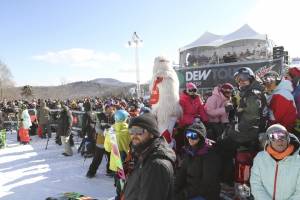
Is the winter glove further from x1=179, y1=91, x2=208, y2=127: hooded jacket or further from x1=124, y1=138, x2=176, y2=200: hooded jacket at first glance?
x1=124, y1=138, x2=176, y2=200: hooded jacket

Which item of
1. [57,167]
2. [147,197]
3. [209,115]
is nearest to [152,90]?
[209,115]

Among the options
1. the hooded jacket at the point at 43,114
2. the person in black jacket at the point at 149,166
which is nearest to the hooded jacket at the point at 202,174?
the person in black jacket at the point at 149,166

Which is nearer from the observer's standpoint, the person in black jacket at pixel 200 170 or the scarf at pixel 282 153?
the scarf at pixel 282 153

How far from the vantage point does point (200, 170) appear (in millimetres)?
4316

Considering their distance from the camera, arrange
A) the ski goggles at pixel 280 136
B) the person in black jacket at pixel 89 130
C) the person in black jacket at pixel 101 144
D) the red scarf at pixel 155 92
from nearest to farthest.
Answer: the ski goggles at pixel 280 136 → the red scarf at pixel 155 92 → the person in black jacket at pixel 101 144 → the person in black jacket at pixel 89 130

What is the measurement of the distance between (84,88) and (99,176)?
239 feet

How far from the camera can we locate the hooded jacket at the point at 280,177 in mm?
3502

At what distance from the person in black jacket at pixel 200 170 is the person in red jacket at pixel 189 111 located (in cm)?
122

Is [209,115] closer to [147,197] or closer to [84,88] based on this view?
[147,197]

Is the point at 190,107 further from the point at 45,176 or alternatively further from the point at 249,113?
the point at 45,176

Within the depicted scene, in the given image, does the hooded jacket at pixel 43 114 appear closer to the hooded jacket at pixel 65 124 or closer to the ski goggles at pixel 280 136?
the hooded jacket at pixel 65 124

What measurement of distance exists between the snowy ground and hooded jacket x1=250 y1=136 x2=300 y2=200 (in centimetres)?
357

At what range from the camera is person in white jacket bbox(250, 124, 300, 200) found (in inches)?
138

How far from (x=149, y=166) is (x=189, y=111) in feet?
10.9
